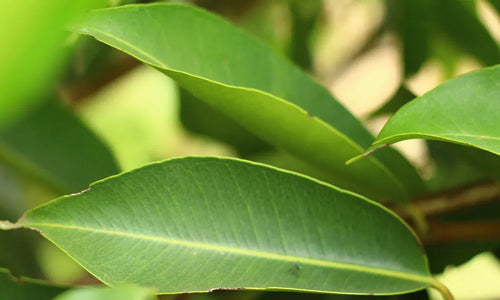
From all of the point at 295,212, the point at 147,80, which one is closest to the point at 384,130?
the point at 295,212

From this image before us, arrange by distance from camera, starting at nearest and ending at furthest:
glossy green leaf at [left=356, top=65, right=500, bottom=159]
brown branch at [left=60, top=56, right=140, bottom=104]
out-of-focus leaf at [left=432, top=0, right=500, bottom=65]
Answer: glossy green leaf at [left=356, top=65, right=500, bottom=159] < out-of-focus leaf at [left=432, top=0, right=500, bottom=65] < brown branch at [left=60, top=56, right=140, bottom=104]

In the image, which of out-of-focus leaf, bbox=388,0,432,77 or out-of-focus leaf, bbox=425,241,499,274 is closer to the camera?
out-of-focus leaf, bbox=425,241,499,274

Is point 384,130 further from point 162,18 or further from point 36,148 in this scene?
point 36,148

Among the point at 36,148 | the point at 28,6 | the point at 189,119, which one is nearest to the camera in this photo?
the point at 28,6

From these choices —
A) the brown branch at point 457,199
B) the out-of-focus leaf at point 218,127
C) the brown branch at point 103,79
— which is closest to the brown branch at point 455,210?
the brown branch at point 457,199

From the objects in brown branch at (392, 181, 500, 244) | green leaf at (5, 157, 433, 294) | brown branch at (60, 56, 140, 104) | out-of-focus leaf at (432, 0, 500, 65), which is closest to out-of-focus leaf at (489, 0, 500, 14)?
out-of-focus leaf at (432, 0, 500, 65)

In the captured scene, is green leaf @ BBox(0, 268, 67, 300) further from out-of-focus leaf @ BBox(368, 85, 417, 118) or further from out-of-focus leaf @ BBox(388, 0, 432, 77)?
out-of-focus leaf @ BBox(388, 0, 432, 77)
